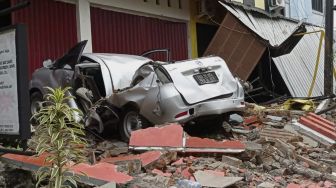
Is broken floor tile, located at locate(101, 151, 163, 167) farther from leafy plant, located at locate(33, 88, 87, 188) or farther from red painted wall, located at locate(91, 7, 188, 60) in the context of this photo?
red painted wall, located at locate(91, 7, 188, 60)

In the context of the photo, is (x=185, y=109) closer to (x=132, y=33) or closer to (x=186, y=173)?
(x=186, y=173)

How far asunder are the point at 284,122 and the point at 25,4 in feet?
26.1

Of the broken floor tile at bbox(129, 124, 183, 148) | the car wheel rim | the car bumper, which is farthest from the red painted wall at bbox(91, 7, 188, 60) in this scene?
the broken floor tile at bbox(129, 124, 183, 148)

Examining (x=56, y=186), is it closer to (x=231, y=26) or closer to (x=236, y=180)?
(x=236, y=180)

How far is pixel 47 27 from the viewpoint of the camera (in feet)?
39.1

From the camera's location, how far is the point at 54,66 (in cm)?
976

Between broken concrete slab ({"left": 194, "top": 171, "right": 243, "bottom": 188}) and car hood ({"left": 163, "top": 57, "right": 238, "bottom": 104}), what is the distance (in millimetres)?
2136

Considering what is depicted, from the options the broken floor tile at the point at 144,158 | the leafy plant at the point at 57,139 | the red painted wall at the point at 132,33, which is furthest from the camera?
the red painted wall at the point at 132,33

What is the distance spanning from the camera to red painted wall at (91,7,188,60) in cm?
1334

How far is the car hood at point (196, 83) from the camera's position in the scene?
8.40 meters

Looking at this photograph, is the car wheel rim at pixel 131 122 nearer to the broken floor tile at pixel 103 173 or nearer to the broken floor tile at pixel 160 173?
the broken floor tile at pixel 160 173

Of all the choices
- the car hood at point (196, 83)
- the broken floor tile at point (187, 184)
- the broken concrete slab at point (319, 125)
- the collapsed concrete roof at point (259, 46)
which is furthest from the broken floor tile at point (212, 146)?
the collapsed concrete roof at point (259, 46)

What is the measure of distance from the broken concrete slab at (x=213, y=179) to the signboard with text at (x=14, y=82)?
7.66ft

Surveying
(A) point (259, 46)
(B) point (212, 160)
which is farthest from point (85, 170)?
(A) point (259, 46)
